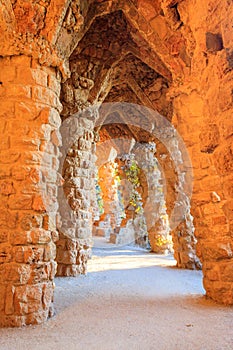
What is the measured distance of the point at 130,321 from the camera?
2.89 m

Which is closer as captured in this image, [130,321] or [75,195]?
[130,321]

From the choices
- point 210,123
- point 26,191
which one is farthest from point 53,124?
point 210,123

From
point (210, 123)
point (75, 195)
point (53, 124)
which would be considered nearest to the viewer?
point (210, 123)

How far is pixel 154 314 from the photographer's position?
308 cm

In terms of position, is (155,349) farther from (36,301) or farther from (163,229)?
(163,229)

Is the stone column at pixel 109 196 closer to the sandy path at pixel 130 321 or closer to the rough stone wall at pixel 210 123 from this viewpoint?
the sandy path at pixel 130 321

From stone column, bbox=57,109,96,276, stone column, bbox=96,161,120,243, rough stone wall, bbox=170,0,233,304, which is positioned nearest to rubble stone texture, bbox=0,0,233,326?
rough stone wall, bbox=170,0,233,304

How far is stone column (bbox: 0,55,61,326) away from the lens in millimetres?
2770

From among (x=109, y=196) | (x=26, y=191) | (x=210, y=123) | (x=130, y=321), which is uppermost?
(x=109, y=196)

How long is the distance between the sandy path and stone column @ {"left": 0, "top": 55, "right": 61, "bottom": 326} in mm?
276

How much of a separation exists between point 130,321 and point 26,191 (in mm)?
1731

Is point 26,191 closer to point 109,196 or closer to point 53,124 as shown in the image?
point 53,124

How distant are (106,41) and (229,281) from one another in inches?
199

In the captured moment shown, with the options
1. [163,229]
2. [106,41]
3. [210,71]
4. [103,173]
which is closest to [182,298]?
[210,71]
